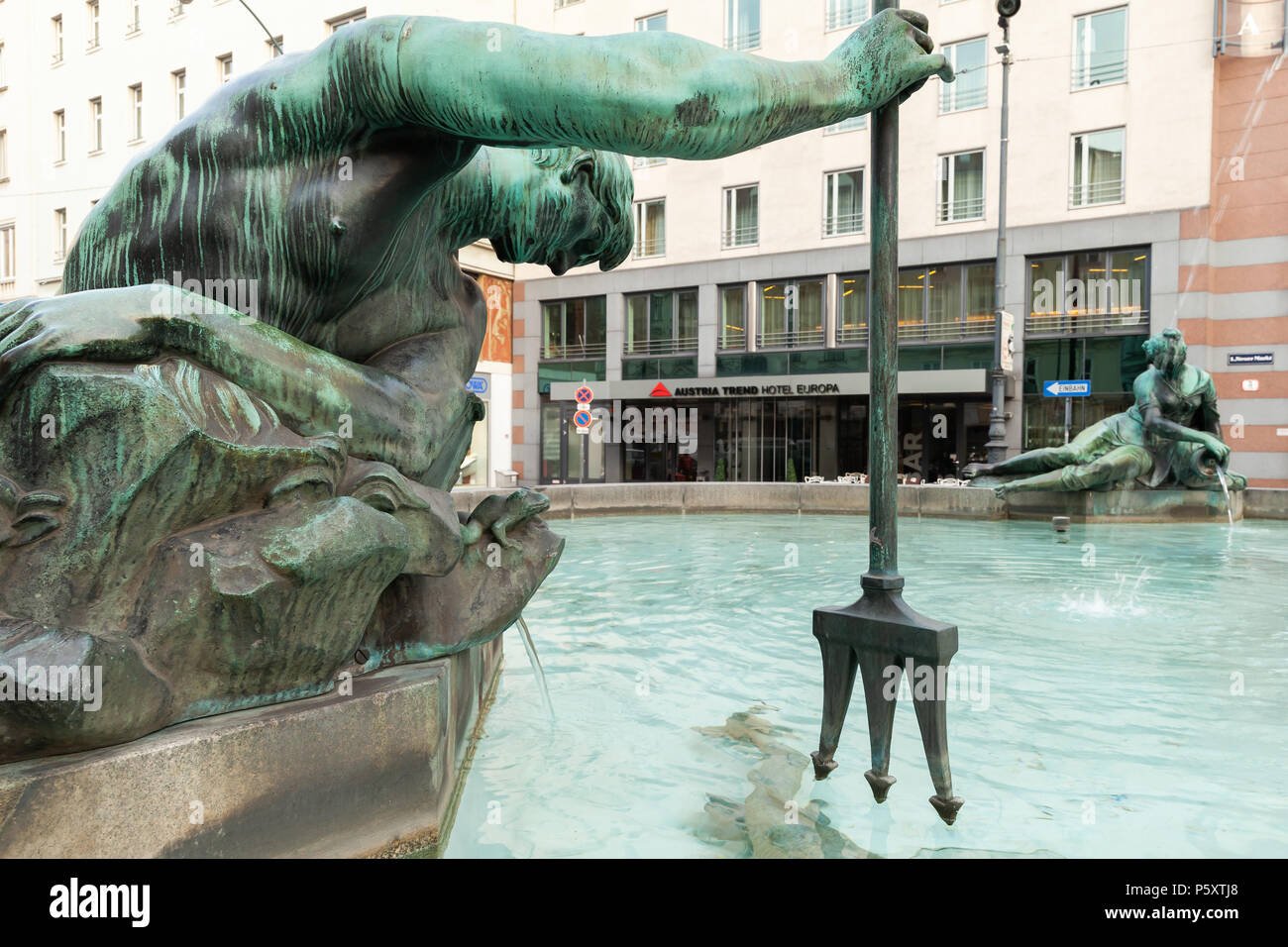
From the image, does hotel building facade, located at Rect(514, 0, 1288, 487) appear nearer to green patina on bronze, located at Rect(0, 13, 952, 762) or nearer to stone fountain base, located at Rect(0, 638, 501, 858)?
green patina on bronze, located at Rect(0, 13, 952, 762)

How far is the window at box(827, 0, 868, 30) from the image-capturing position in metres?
22.2

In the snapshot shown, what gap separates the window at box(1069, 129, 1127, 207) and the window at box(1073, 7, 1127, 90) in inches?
44.7

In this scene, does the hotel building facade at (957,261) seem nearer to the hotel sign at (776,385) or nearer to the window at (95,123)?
the hotel sign at (776,385)

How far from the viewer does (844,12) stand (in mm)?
22484

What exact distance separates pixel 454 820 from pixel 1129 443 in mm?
11234

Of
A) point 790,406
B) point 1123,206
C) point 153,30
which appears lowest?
point 790,406

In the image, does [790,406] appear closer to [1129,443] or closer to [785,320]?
[785,320]

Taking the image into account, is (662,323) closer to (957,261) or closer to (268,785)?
(957,261)

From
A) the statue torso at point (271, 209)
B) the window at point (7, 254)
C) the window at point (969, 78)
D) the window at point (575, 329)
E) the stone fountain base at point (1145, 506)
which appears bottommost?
the stone fountain base at point (1145, 506)

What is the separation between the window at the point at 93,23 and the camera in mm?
26688

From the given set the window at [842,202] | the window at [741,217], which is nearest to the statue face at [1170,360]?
the window at [842,202]

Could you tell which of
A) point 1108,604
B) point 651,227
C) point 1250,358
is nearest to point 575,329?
point 651,227

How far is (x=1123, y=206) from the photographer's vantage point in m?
19.6
